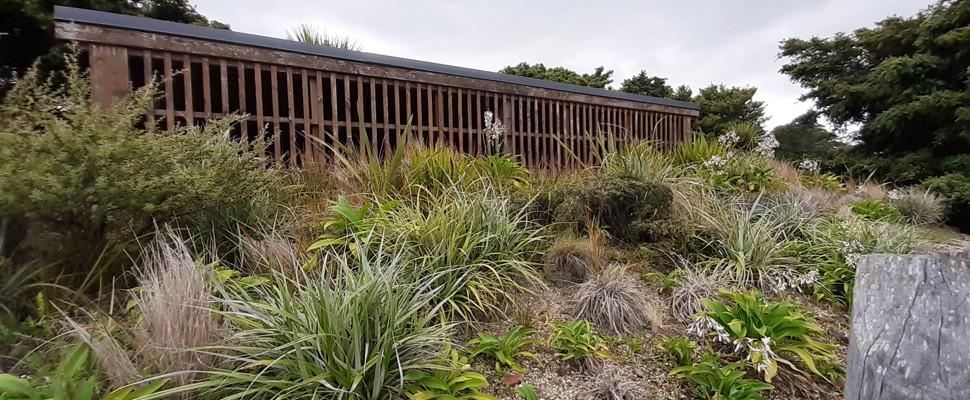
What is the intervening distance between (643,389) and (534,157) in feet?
15.2

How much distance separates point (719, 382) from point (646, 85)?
714 inches

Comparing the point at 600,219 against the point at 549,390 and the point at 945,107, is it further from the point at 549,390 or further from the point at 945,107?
the point at 945,107

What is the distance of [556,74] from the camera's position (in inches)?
631

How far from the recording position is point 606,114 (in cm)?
699

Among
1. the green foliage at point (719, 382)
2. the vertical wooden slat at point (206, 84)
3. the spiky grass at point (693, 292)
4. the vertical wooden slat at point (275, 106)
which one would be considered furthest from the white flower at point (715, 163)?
the vertical wooden slat at point (206, 84)

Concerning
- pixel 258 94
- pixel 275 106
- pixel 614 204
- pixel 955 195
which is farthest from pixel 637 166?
pixel 955 195

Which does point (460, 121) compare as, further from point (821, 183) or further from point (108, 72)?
point (821, 183)

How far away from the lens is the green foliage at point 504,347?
6.48ft

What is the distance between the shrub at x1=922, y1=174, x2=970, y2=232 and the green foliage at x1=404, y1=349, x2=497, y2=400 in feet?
28.4

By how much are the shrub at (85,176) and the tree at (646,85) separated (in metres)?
17.7

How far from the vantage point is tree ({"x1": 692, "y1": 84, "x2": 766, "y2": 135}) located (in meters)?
14.4

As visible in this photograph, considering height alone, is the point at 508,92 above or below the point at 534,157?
above

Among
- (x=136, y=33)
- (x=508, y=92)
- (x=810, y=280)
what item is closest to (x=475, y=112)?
(x=508, y=92)

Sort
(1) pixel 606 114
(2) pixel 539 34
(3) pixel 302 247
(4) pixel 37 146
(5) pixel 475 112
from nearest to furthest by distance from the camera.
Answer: (4) pixel 37 146
(3) pixel 302 247
(5) pixel 475 112
(1) pixel 606 114
(2) pixel 539 34
